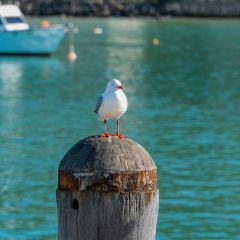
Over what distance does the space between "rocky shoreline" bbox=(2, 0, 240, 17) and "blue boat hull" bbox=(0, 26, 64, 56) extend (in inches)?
3607

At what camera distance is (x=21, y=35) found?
175 feet

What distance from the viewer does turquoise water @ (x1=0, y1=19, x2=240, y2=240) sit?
1606cm

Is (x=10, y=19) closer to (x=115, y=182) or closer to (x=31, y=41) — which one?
(x=31, y=41)

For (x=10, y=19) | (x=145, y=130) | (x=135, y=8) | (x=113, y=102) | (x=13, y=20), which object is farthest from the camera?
(x=135, y=8)

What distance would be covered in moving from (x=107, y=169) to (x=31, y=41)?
49049 millimetres

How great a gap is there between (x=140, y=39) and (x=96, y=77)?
139 feet

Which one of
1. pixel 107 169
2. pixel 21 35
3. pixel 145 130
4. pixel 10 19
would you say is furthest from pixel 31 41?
pixel 107 169

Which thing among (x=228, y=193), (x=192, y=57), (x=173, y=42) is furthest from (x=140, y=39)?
(x=228, y=193)

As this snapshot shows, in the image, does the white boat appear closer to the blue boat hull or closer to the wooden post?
the blue boat hull

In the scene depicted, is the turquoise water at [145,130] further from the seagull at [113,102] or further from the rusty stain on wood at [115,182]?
the rusty stain on wood at [115,182]

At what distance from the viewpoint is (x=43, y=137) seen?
82.8 feet

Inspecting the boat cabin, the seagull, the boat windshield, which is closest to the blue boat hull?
the boat cabin

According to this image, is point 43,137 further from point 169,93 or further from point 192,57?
point 192,57

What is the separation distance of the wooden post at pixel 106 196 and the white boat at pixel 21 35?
47.4m
